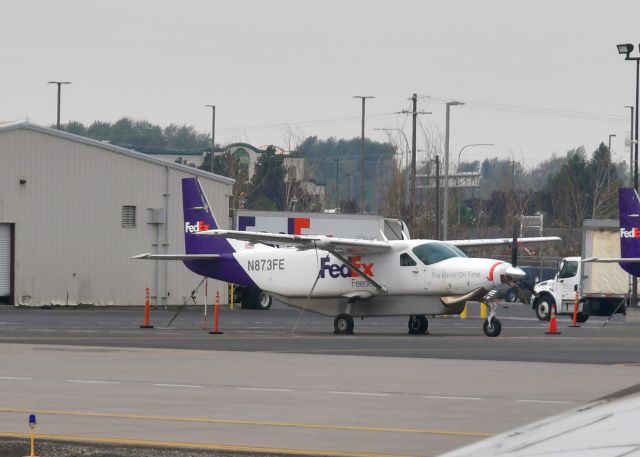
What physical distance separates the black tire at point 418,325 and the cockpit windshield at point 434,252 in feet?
4.31

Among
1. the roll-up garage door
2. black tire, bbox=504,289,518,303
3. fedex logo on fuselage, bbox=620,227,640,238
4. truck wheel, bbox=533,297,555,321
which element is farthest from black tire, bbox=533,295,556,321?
black tire, bbox=504,289,518,303

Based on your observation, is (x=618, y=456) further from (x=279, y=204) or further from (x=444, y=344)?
(x=279, y=204)

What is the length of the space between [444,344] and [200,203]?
11.3 m

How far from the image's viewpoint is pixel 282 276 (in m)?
31.4

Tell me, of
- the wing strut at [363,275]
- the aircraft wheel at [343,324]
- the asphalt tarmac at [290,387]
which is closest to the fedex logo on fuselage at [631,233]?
the asphalt tarmac at [290,387]

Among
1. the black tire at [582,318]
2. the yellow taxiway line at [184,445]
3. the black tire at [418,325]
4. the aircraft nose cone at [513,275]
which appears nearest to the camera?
the yellow taxiway line at [184,445]

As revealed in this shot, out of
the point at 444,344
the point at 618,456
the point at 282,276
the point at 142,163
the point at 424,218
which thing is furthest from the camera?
the point at 424,218

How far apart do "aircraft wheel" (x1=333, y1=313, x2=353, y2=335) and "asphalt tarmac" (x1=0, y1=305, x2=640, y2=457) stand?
133cm

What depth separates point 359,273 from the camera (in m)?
30.5

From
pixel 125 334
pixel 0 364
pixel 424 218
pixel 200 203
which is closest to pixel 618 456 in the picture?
pixel 0 364

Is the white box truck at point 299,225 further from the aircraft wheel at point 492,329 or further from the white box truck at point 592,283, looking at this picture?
the aircraft wheel at point 492,329

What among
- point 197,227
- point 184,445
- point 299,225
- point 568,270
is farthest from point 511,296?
point 184,445

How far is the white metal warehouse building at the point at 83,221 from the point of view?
42125mm

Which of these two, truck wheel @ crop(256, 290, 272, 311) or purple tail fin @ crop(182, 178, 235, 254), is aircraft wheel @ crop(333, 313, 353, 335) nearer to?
purple tail fin @ crop(182, 178, 235, 254)
